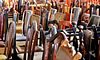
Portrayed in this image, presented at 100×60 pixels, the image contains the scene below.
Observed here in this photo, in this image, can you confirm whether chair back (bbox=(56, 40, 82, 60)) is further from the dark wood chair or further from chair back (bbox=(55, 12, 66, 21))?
chair back (bbox=(55, 12, 66, 21))

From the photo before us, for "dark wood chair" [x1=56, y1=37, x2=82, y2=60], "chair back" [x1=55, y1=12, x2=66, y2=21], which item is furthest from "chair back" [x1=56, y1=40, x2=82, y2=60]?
"chair back" [x1=55, y1=12, x2=66, y2=21]

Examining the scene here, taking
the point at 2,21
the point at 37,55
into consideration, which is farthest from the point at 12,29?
the point at 2,21

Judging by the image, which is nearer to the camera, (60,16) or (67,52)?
(67,52)

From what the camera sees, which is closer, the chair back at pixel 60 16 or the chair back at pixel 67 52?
the chair back at pixel 67 52

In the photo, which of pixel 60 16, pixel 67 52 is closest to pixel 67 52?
pixel 67 52

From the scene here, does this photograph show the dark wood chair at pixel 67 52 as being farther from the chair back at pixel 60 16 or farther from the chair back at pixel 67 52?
the chair back at pixel 60 16

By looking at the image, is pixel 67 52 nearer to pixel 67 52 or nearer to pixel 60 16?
pixel 67 52

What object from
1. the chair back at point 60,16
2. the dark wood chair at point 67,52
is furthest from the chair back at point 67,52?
the chair back at point 60,16

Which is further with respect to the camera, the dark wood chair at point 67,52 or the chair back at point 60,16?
the chair back at point 60,16

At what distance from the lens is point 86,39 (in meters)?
2.54

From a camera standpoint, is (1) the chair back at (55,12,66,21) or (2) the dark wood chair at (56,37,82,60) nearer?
(2) the dark wood chair at (56,37,82,60)

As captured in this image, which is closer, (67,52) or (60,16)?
(67,52)

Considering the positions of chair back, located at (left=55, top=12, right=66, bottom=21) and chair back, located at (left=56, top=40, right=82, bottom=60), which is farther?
chair back, located at (left=55, top=12, right=66, bottom=21)

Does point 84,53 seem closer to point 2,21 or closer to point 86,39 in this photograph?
point 86,39
